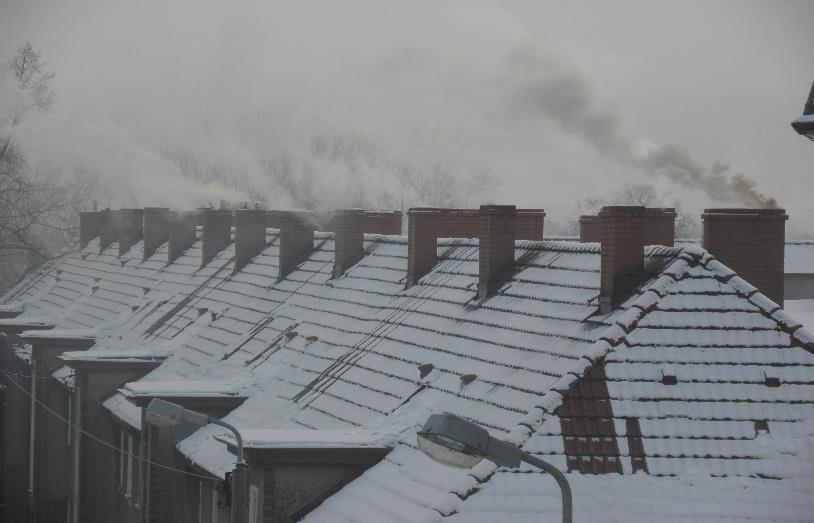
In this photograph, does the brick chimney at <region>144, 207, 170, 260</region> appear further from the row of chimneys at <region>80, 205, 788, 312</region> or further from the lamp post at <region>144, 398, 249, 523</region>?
the lamp post at <region>144, 398, 249, 523</region>

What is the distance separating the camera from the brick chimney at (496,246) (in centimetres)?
1731

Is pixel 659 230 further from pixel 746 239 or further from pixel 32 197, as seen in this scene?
pixel 32 197

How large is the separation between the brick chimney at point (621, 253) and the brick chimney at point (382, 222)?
13.4 metres

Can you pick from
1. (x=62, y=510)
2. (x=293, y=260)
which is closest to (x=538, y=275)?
(x=293, y=260)

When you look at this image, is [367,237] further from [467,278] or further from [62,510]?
[62,510]

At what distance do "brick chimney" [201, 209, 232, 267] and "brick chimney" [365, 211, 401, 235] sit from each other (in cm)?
485

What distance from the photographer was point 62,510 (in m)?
30.5

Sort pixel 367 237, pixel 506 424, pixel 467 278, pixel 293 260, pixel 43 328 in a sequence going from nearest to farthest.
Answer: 1. pixel 506 424
2. pixel 467 278
3. pixel 367 237
4. pixel 293 260
5. pixel 43 328

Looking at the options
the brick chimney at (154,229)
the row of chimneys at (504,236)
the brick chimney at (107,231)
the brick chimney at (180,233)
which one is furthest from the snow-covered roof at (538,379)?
the brick chimney at (107,231)

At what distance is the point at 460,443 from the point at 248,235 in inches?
819

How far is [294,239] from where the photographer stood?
84.8 ft

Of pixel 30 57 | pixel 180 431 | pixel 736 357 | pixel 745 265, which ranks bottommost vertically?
pixel 180 431

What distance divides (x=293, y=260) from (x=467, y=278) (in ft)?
26.4

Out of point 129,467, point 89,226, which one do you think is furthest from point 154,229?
point 129,467
